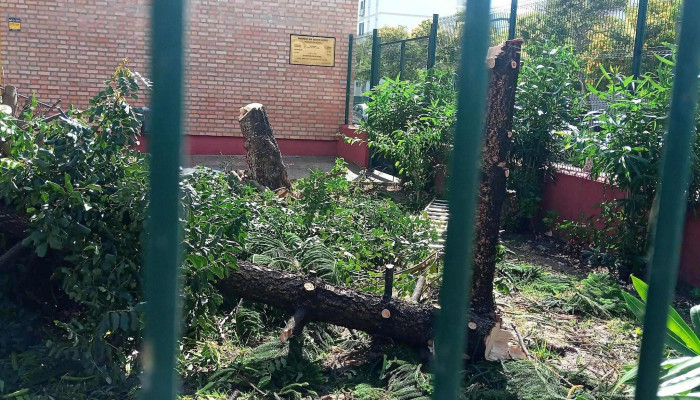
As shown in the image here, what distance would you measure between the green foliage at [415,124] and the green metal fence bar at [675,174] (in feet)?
22.1

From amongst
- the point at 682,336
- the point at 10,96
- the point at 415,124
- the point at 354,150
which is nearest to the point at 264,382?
the point at 682,336

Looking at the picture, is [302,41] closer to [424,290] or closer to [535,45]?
[535,45]

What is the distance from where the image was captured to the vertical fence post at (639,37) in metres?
6.64

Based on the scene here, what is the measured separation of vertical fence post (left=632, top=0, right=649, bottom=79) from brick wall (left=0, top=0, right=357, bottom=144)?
7718mm

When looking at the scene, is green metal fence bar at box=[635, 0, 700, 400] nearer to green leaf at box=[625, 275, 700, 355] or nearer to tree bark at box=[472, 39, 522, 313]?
green leaf at box=[625, 275, 700, 355]

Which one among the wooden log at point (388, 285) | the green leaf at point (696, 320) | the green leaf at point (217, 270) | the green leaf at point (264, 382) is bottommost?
the green leaf at point (264, 382)

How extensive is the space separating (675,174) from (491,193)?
2.98 m

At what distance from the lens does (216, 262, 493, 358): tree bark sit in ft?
12.0

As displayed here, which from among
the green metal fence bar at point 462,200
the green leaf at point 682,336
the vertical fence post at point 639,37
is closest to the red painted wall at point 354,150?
the vertical fence post at point 639,37

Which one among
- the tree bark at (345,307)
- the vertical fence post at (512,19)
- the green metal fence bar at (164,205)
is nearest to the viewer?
the green metal fence bar at (164,205)

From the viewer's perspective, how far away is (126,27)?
12766mm

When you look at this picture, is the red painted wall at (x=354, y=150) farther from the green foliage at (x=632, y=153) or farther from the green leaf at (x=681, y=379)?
the green leaf at (x=681, y=379)

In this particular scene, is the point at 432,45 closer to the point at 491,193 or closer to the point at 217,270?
the point at 491,193

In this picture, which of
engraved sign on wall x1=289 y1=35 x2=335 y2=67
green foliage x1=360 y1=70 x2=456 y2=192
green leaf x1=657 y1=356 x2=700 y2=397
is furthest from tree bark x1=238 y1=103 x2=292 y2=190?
green leaf x1=657 y1=356 x2=700 y2=397
